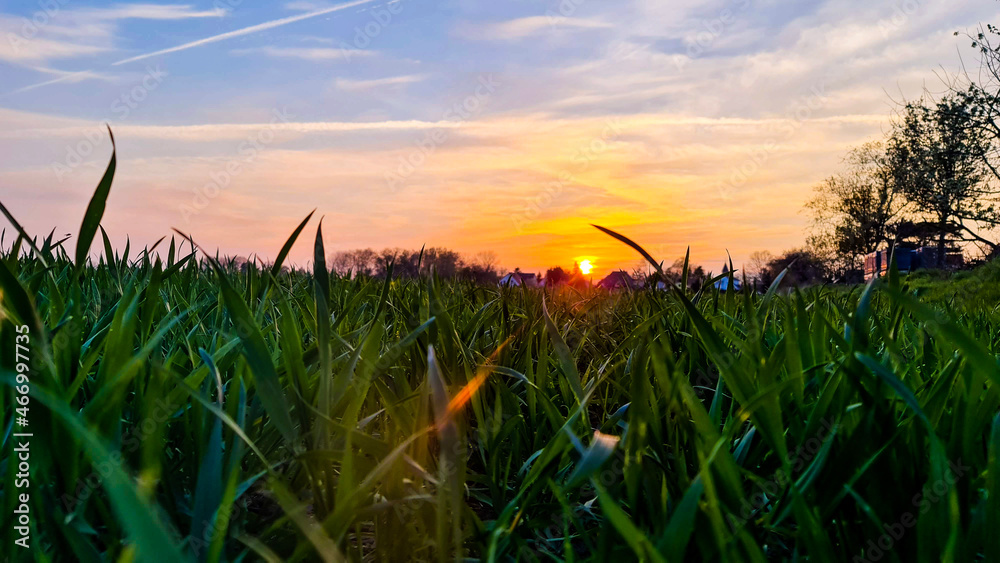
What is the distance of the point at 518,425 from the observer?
1451mm

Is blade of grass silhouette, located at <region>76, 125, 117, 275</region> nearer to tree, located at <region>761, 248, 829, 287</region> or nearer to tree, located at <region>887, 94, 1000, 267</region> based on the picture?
tree, located at <region>761, 248, 829, 287</region>

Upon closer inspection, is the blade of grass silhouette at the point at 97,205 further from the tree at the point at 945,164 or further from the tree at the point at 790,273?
the tree at the point at 945,164

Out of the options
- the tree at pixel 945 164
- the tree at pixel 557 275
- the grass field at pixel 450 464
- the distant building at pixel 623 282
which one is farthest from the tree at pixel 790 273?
the tree at pixel 945 164

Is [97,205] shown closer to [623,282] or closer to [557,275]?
[623,282]

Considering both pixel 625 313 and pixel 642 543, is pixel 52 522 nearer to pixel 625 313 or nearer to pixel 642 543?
pixel 642 543

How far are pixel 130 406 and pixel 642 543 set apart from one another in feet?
3.44

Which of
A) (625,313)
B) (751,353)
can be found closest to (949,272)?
(625,313)

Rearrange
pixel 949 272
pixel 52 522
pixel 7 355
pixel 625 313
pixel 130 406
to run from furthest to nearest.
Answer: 1. pixel 949 272
2. pixel 625 313
3. pixel 130 406
4. pixel 7 355
5. pixel 52 522

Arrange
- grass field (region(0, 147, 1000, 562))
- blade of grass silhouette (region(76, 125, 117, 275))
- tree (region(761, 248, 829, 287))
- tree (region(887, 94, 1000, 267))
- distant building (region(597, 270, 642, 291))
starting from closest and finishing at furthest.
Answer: grass field (region(0, 147, 1000, 562))
blade of grass silhouette (region(76, 125, 117, 275))
tree (region(761, 248, 829, 287))
distant building (region(597, 270, 642, 291))
tree (region(887, 94, 1000, 267))

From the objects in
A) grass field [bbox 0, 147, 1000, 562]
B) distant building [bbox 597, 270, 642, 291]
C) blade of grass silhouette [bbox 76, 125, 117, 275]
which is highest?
blade of grass silhouette [bbox 76, 125, 117, 275]

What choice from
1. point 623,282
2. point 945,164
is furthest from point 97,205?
point 945,164

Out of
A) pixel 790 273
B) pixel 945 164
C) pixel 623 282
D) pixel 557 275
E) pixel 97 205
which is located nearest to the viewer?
pixel 97 205

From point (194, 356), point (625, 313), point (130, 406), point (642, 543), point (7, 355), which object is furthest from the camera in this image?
point (625, 313)

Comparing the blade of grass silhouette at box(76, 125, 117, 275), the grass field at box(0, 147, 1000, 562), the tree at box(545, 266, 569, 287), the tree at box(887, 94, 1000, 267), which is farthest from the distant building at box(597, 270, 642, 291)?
the tree at box(887, 94, 1000, 267)
